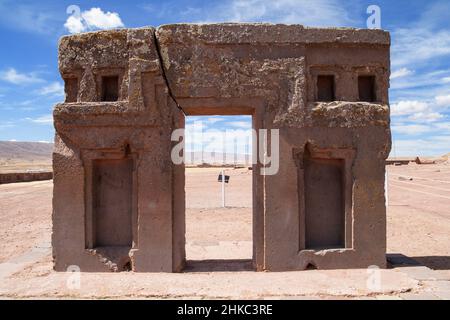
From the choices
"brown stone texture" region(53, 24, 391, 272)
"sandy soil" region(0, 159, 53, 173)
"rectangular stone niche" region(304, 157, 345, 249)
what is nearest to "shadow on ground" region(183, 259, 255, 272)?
"brown stone texture" region(53, 24, 391, 272)

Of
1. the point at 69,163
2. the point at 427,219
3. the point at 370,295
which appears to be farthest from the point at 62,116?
the point at 427,219

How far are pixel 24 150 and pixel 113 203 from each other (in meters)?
141

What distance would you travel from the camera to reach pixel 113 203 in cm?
603

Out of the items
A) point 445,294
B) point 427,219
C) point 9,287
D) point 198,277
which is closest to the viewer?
point 445,294

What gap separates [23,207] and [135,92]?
11.5 meters

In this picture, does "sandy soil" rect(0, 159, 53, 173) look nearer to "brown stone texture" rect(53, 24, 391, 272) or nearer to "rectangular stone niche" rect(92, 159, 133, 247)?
"rectangular stone niche" rect(92, 159, 133, 247)

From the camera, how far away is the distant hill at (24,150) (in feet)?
377

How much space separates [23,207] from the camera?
1492 cm

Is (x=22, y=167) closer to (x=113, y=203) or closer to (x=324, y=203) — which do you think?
(x=113, y=203)

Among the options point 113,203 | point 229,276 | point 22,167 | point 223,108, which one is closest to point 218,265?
point 229,276

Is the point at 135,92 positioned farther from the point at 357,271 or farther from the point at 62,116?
the point at 357,271

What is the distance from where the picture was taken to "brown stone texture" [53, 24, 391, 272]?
572 centimetres

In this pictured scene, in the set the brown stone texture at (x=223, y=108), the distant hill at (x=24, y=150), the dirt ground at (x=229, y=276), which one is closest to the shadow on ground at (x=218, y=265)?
the dirt ground at (x=229, y=276)

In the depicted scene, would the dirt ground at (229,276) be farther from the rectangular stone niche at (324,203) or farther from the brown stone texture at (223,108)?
the rectangular stone niche at (324,203)
